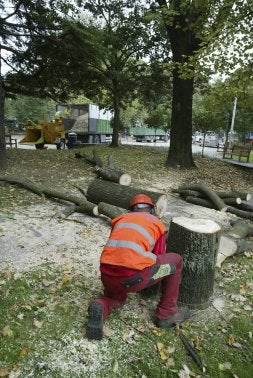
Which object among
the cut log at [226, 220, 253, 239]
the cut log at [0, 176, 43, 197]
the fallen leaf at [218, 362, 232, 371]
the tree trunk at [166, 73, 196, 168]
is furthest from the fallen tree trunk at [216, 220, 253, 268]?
the tree trunk at [166, 73, 196, 168]

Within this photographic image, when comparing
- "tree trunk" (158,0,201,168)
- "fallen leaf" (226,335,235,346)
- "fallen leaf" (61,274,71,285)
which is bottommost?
"fallen leaf" (226,335,235,346)

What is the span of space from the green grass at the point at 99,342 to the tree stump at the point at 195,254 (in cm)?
22

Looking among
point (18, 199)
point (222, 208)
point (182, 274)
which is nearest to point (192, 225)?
point (182, 274)

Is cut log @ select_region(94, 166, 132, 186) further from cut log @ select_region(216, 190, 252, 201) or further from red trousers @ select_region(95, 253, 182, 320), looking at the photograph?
red trousers @ select_region(95, 253, 182, 320)

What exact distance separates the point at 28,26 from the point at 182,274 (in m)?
11.4

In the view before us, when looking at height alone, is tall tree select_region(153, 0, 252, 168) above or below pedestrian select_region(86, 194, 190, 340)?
above

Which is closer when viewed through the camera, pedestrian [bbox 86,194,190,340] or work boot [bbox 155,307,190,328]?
pedestrian [bbox 86,194,190,340]

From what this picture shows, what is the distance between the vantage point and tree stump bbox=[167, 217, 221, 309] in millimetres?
3746

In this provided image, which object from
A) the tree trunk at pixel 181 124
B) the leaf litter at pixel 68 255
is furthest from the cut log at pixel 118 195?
the tree trunk at pixel 181 124

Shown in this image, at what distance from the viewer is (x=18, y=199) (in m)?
7.93

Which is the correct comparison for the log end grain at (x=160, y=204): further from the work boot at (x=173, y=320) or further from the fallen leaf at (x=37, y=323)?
the fallen leaf at (x=37, y=323)

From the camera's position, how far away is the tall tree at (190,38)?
34.6 ft

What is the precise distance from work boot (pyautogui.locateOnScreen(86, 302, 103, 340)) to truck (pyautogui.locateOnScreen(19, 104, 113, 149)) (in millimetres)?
18786

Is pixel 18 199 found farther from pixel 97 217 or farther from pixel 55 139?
pixel 55 139
